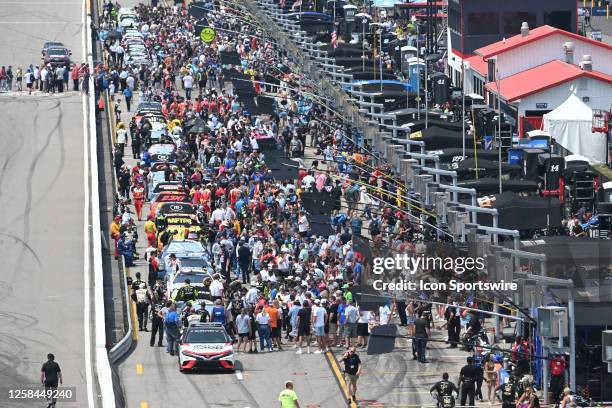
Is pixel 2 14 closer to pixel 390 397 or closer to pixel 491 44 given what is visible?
pixel 491 44

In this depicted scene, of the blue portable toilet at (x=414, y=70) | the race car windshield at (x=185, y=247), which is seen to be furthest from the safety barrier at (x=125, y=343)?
the blue portable toilet at (x=414, y=70)

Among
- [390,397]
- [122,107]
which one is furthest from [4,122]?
[390,397]

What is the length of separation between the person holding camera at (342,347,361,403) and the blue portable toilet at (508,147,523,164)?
59.4ft

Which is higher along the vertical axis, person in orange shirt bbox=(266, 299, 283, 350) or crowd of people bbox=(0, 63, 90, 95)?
crowd of people bbox=(0, 63, 90, 95)

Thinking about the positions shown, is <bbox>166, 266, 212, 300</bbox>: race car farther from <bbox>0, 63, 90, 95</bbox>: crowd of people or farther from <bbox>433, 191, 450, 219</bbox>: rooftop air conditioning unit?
<bbox>0, 63, 90, 95</bbox>: crowd of people

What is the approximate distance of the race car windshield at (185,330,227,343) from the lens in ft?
146

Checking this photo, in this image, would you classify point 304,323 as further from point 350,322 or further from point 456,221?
point 456,221

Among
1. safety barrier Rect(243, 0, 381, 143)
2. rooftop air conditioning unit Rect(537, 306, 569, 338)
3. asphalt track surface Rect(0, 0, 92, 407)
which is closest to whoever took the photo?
rooftop air conditioning unit Rect(537, 306, 569, 338)

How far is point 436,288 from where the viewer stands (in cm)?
3875

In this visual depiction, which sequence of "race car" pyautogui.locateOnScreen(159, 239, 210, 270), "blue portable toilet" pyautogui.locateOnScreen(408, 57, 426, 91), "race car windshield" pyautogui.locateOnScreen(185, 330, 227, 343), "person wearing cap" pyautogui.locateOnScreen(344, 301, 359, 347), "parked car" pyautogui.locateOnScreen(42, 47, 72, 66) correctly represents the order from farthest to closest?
"parked car" pyautogui.locateOnScreen(42, 47, 72, 66) < "blue portable toilet" pyautogui.locateOnScreen(408, 57, 426, 91) < "race car" pyautogui.locateOnScreen(159, 239, 210, 270) < "person wearing cap" pyautogui.locateOnScreen(344, 301, 359, 347) < "race car windshield" pyautogui.locateOnScreen(185, 330, 227, 343)

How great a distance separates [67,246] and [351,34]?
40823 millimetres

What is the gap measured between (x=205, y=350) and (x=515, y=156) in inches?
687

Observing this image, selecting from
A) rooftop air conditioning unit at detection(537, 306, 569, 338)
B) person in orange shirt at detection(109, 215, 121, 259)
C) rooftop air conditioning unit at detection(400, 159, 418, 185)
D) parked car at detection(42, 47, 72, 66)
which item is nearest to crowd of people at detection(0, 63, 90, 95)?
parked car at detection(42, 47, 72, 66)

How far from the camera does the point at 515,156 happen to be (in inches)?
2317
